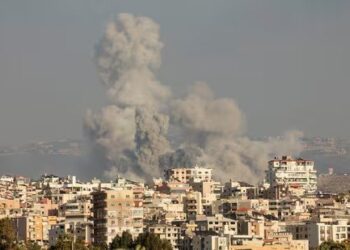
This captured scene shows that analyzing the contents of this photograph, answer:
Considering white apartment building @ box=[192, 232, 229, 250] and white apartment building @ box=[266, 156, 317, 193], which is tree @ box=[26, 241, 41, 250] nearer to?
white apartment building @ box=[192, 232, 229, 250]

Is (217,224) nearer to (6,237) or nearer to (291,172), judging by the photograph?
(6,237)

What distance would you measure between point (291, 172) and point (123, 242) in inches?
2853

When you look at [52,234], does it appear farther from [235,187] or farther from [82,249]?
[235,187]

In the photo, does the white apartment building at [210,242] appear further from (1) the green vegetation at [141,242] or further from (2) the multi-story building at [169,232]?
(1) the green vegetation at [141,242]

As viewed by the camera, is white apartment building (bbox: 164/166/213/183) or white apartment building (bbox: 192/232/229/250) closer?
white apartment building (bbox: 192/232/229/250)

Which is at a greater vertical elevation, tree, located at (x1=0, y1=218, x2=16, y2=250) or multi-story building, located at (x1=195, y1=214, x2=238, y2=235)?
multi-story building, located at (x1=195, y1=214, x2=238, y2=235)

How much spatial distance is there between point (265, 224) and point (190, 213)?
49.6 ft

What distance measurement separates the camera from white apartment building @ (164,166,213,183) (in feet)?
420

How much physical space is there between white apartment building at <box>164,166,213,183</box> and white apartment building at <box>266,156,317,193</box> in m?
5.97

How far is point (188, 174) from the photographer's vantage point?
13000 cm

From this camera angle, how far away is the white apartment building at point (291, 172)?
13638cm

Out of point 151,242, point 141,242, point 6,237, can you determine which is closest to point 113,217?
point 6,237

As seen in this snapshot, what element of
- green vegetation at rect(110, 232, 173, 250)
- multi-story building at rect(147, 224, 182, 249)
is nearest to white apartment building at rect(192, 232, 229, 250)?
multi-story building at rect(147, 224, 182, 249)

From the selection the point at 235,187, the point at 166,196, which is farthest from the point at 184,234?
the point at 235,187
